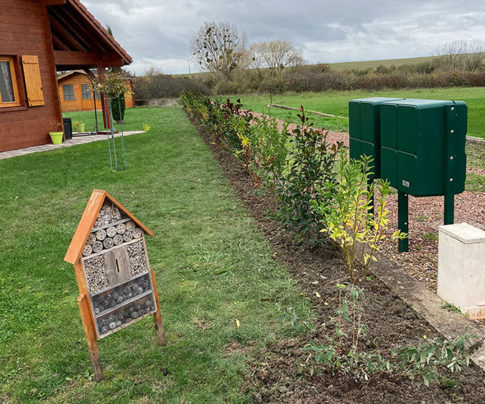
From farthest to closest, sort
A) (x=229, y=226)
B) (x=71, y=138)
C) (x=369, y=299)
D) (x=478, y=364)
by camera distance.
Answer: (x=71, y=138) < (x=229, y=226) < (x=369, y=299) < (x=478, y=364)

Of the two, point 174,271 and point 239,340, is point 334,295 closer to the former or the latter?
point 239,340

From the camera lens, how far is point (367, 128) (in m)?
4.89

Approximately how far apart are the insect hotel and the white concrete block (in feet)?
6.95

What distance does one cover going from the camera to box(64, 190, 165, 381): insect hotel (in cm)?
273

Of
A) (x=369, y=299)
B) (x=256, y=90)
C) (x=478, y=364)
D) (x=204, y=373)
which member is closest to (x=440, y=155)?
(x=369, y=299)

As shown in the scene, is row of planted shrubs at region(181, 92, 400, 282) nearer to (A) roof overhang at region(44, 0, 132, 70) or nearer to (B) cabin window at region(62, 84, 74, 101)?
(A) roof overhang at region(44, 0, 132, 70)

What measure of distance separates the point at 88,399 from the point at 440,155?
322 centimetres

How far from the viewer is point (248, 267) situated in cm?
447

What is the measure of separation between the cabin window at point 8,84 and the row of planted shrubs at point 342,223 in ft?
25.7

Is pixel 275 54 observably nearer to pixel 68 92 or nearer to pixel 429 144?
pixel 68 92

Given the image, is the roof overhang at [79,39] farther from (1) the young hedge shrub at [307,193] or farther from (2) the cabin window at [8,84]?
(1) the young hedge shrub at [307,193]

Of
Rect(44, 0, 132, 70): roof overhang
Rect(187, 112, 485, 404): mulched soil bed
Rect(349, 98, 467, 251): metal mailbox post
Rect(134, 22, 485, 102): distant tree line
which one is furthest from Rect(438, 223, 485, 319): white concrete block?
Rect(134, 22, 485, 102): distant tree line

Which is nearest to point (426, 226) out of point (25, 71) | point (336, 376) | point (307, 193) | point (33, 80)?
point (307, 193)

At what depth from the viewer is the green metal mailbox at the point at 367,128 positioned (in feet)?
15.5
